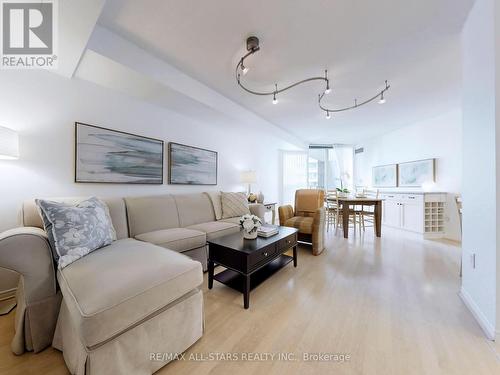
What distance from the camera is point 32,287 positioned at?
3.84 feet

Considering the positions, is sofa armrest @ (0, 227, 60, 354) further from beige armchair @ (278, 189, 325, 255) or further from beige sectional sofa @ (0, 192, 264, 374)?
beige armchair @ (278, 189, 325, 255)

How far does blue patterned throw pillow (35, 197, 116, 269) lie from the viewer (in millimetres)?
1273

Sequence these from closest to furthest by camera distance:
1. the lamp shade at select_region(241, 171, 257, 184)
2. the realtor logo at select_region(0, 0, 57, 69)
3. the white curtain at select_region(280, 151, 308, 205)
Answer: the realtor logo at select_region(0, 0, 57, 69) < the lamp shade at select_region(241, 171, 257, 184) < the white curtain at select_region(280, 151, 308, 205)

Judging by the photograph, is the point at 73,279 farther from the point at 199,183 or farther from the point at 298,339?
the point at 199,183

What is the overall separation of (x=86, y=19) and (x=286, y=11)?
1.51 metres

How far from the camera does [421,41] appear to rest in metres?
1.88

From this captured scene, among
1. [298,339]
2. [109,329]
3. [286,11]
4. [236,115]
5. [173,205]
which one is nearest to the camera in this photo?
[109,329]

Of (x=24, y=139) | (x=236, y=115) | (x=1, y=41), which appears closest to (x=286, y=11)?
(x=236, y=115)

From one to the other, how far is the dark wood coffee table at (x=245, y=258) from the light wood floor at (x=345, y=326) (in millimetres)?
97

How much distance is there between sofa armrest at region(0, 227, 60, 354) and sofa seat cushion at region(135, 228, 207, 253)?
2.53 ft

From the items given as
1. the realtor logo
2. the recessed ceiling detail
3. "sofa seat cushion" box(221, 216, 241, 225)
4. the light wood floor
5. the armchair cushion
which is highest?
the recessed ceiling detail

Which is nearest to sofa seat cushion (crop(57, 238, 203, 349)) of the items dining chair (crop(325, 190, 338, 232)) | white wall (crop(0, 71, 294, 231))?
white wall (crop(0, 71, 294, 231))

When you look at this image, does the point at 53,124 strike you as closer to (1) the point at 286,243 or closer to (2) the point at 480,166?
(1) the point at 286,243

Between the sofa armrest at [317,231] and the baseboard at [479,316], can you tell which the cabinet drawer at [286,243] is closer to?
the sofa armrest at [317,231]
